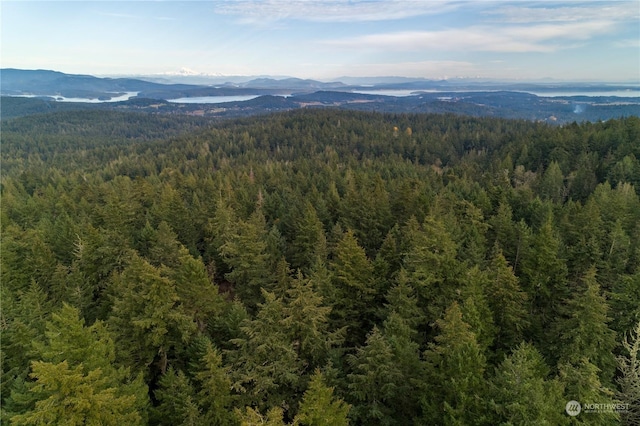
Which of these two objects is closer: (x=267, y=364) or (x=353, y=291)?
(x=267, y=364)

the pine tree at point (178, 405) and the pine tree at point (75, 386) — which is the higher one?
the pine tree at point (75, 386)

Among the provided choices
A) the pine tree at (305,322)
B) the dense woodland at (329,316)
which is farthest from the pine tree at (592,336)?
the pine tree at (305,322)

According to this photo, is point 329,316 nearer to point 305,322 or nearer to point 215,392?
point 305,322

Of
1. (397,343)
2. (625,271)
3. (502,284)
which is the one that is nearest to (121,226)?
(397,343)

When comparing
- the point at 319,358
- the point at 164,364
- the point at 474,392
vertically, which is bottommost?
the point at 164,364

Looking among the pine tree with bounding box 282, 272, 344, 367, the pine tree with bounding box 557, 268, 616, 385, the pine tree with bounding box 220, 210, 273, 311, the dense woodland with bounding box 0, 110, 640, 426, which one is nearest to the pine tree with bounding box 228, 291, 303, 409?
the dense woodland with bounding box 0, 110, 640, 426

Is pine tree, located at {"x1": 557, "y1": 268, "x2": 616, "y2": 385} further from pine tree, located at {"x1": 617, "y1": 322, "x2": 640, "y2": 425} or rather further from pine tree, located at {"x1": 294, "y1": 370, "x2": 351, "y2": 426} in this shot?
pine tree, located at {"x1": 294, "y1": 370, "x2": 351, "y2": 426}

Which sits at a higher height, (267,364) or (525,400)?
(525,400)

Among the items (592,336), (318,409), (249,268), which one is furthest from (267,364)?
(592,336)

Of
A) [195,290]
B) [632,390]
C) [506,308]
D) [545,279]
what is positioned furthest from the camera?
[545,279]

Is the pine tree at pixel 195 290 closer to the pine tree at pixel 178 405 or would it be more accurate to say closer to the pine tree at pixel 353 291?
the pine tree at pixel 178 405

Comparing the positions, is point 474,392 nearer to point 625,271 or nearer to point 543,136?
point 625,271
